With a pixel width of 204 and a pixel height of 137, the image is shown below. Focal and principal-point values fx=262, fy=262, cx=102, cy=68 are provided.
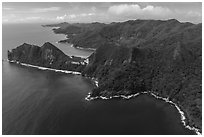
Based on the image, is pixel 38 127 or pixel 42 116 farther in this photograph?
pixel 42 116

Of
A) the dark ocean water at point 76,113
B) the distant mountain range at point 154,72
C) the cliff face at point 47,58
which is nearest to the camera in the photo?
the dark ocean water at point 76,113

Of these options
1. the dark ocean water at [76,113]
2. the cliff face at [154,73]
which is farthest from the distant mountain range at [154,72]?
the dark ocean water at [76,113]

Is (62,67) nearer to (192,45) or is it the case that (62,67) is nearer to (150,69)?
(150,69)

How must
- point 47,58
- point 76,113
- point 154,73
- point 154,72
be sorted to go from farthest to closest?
point 47,58 < point 154,72 < point 154,73 < point 76,113

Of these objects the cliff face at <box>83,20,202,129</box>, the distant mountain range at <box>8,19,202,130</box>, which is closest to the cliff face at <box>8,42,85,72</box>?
the distant mountain range at <box>8,19,202,130</box>

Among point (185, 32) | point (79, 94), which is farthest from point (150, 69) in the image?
point (185, 32)

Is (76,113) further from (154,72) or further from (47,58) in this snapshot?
(47,58)

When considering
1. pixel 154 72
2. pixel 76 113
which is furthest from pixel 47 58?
pixel 76 113

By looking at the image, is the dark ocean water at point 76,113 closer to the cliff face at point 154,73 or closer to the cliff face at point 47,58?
the cliff face at point 154,73

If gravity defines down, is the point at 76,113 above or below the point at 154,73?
below
